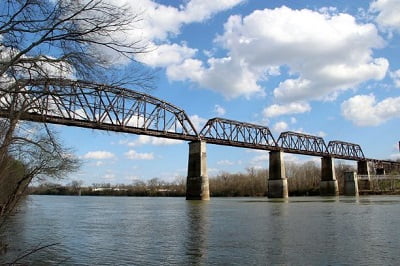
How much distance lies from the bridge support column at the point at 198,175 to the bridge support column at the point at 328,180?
174 ft

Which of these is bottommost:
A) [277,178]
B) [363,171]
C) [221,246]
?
[221,246]

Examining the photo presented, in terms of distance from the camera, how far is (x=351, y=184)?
122625 millimetres

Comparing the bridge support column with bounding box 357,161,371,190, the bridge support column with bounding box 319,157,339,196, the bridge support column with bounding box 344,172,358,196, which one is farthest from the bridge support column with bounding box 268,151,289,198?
the bridge support column with bounding box 357,161,371,190

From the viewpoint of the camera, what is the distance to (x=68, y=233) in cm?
2661

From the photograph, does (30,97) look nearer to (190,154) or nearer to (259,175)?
(190,154)

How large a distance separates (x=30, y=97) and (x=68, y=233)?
65.3 feet

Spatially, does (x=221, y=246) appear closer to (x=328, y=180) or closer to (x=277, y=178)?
(x=277, y=178)

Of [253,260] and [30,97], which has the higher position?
[30,97]

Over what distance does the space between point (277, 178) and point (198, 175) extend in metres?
29.7

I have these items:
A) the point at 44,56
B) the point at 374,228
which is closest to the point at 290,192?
the point at 374,228

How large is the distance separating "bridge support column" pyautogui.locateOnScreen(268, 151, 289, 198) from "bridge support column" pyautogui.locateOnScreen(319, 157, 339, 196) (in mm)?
23956

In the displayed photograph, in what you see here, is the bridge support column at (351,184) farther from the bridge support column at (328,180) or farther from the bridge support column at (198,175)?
the bridge support column at (198,175)

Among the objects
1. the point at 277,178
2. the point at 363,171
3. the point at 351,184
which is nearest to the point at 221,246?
the point at 277,178

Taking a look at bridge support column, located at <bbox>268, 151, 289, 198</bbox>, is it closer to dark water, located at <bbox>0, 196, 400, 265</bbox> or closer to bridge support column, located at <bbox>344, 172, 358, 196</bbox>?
bridge support column, located at <bbox>344, 172, 358, 196</bbox>
